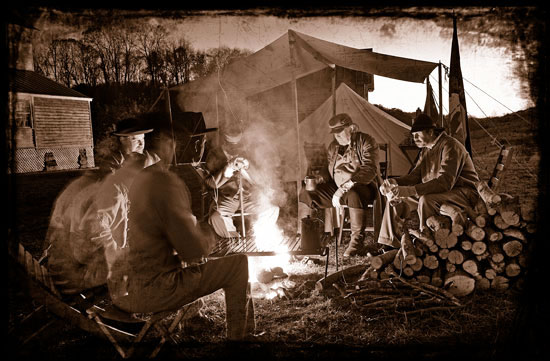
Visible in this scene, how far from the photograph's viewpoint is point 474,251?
3469 millimetres

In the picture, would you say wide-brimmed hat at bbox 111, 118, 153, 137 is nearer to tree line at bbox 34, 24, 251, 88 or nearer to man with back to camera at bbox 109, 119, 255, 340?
man with back to camera at bbox 109, 119, 255, 340

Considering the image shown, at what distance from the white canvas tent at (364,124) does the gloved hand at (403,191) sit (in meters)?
3.13

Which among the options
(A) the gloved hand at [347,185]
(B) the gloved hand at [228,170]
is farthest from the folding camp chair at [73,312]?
(A) the gloved hand at [347,185]

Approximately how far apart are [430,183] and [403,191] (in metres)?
0.30

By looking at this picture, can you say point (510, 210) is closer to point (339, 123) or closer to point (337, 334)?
point (337, 334)

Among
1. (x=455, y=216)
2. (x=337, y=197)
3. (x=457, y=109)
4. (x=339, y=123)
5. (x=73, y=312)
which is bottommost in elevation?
(x=73, y=312)

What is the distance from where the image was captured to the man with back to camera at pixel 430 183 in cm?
394

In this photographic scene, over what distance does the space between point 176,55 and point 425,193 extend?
325 centimetres

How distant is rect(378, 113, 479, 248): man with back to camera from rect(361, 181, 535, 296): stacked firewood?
30cm

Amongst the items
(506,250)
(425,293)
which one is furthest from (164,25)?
(506,250)

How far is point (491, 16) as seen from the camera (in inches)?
131

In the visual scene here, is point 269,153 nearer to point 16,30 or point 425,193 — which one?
point 425,193

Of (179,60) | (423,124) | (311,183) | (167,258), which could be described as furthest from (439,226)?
(179,60)

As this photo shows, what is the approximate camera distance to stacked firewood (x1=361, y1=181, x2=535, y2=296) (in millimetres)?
3447
